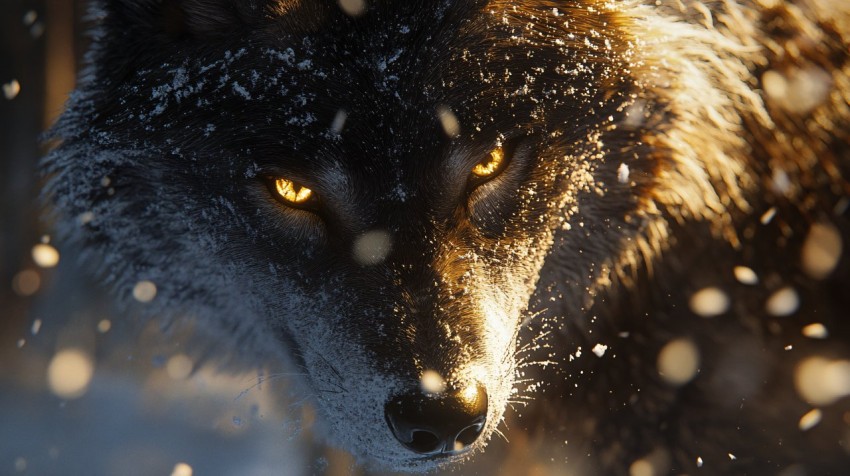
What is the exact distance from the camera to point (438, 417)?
4.23 ft

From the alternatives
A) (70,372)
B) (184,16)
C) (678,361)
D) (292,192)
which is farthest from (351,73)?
(70,372)

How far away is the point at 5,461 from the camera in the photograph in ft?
7.69

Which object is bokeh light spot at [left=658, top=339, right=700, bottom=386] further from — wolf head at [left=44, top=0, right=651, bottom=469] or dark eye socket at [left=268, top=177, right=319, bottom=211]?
dark eye socket at [left=268, top=177, right=319, bottom=211]

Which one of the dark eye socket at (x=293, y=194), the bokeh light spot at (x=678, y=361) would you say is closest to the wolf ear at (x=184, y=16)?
the dark eye socket at (x=293, y=194)

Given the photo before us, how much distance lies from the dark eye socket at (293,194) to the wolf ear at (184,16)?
38 centimetres

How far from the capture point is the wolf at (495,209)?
1.42 meters

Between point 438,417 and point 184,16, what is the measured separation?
1126mm

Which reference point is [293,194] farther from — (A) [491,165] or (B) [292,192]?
(A) [491,165]

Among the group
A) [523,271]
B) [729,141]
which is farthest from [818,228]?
[523,271]

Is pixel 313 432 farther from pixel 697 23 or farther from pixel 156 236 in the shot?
pixel 697 23

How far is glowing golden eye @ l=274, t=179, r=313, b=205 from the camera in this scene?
1508 millimetres

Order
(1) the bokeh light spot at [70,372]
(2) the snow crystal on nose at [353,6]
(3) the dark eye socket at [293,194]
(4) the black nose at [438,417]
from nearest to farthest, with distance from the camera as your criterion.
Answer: (4) the black nose at [438,417] → (2) the snow crystal on nose at [353,6] → (3) the dark eye socket at [293,194] → (1) the bokeh light spot at [70,372]

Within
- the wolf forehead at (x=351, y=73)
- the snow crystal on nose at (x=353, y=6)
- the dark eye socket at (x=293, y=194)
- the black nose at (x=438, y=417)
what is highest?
the snow crystal on nose at (x=353, y=6)

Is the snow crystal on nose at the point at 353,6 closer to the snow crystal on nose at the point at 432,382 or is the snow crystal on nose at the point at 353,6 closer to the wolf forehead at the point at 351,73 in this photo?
the wolf forehead at the point at 351,73
